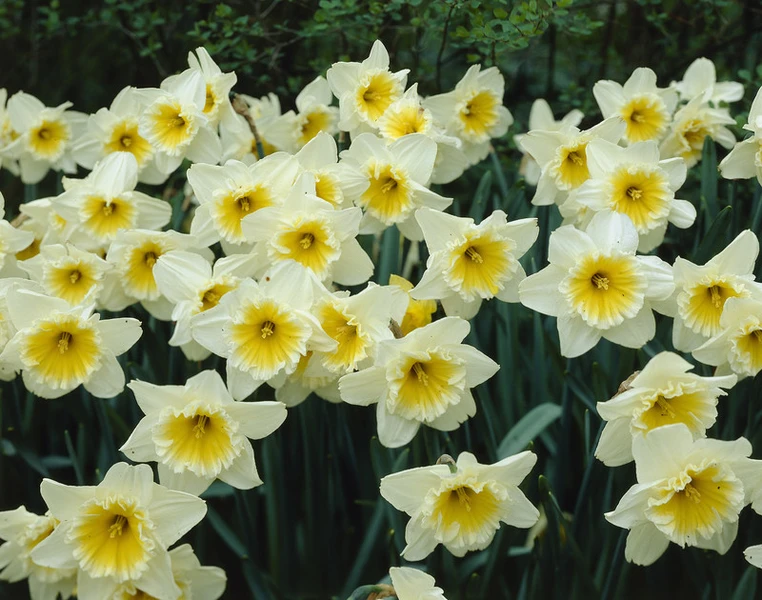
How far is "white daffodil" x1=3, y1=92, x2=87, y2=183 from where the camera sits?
246 cm

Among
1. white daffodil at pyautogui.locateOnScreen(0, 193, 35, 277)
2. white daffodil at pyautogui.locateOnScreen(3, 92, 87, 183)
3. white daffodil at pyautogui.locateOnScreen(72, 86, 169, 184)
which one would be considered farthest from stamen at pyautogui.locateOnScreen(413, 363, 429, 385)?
white daffodil at pyautogui.locateOnScreen(3, 92, 87, 183)

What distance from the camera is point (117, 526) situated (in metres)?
1.56

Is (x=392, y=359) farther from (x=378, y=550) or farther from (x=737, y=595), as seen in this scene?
(x=737, y=595)

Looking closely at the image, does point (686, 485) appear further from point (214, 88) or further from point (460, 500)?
point (214, 88)

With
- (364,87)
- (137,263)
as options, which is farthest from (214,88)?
(137,263)

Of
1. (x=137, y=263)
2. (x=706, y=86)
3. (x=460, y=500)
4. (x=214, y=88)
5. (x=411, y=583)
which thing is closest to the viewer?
(x=411, y=583)

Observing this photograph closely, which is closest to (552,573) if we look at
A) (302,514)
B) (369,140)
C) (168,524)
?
(302,514)

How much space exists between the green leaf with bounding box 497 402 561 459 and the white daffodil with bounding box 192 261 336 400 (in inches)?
22.7

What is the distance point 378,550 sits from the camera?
192 centimetres

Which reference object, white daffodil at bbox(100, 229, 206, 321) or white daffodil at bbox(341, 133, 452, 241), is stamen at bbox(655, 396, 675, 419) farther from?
white daffodil at bbox(100, 229, 206, 321)

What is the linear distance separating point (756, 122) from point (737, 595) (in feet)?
3.36

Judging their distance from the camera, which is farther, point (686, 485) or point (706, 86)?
point (706, 86)

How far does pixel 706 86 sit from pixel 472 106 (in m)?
0.72

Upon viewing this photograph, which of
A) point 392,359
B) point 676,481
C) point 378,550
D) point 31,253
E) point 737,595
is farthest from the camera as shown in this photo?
point 31,253
